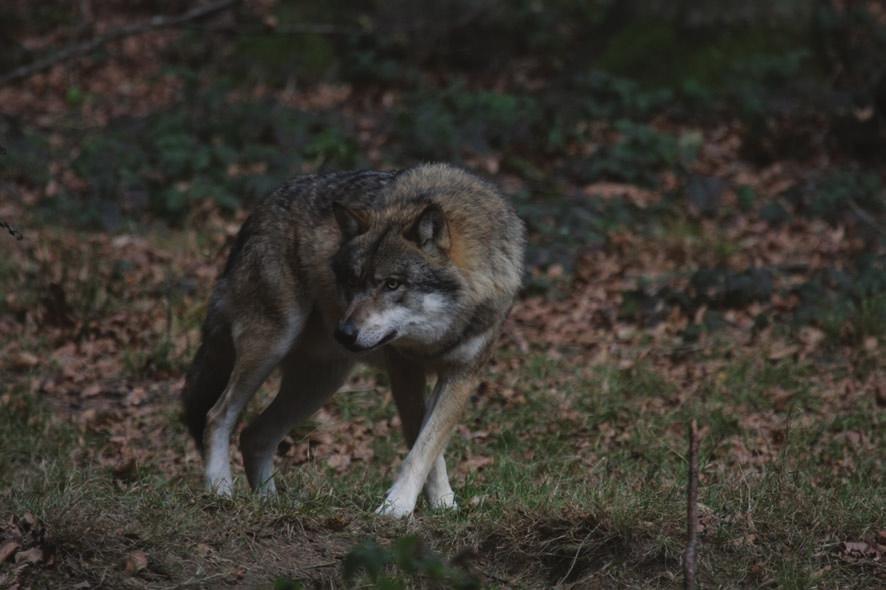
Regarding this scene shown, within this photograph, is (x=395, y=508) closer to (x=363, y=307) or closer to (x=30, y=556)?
(x=363, y=307)

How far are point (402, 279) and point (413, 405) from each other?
81 cm

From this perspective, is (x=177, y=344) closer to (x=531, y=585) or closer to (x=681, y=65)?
(x=531, y=585)

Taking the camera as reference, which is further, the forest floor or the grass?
the forest floor

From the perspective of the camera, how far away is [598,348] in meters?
9.15

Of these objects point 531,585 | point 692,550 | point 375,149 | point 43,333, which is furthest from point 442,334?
point 375,149

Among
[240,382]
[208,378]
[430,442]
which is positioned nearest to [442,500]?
[430,442]

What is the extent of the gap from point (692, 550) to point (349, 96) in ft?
43.3

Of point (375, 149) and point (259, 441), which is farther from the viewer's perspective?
point (375, 149)

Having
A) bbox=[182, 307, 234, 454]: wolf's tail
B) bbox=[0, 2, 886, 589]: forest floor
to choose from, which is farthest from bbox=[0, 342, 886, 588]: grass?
bbox=[182, 307, 234, 454]: wolf's tail

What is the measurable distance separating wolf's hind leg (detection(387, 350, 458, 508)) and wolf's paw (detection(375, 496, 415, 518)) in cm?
→ 51

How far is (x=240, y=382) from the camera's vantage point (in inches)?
249

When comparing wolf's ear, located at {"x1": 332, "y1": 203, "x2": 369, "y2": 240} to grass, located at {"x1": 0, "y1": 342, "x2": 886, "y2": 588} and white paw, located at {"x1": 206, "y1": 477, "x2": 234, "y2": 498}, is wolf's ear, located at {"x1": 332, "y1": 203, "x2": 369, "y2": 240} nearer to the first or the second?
grass, located at {"x1": 0, "y1": 342, "x2": 886, "y2": 588}

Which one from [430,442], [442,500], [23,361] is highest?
[430,442]

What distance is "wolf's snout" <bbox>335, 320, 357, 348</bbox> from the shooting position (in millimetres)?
5547
